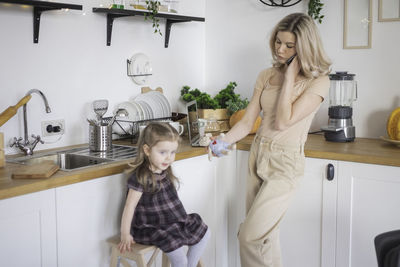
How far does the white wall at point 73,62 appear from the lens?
2391mm

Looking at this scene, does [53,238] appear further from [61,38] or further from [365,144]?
[365,144]

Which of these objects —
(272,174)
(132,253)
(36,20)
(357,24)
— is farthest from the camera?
(357,24)

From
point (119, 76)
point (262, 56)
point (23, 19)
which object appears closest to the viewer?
point (23, 19)

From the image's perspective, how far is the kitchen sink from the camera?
2.40 metres

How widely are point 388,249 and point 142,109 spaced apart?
74.6 inches

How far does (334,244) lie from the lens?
2551 millimetres

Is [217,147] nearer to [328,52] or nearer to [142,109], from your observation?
[142,109]

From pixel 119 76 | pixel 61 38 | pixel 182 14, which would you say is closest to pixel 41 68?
pixel 61 38

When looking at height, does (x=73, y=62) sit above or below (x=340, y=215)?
above

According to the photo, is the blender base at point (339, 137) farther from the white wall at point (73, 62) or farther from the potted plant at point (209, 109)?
the white wall at point (73, 62)

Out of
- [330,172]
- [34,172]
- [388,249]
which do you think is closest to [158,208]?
[34,172]

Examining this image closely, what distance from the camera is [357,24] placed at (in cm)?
289

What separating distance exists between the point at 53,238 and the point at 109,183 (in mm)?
332

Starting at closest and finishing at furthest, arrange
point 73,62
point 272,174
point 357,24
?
1. point 272,174
2. point 73,62
3. point 357,24
